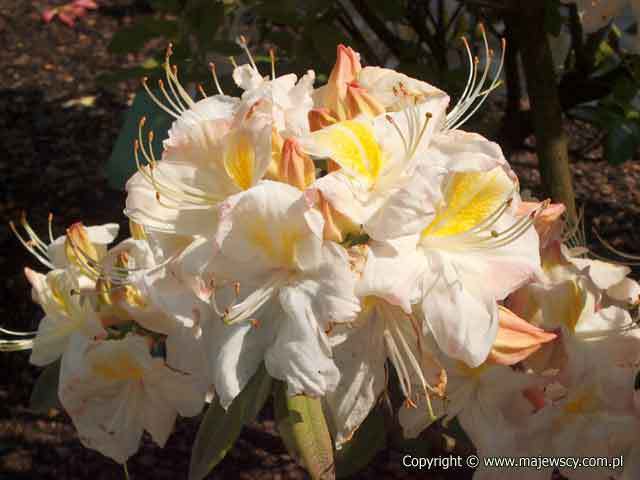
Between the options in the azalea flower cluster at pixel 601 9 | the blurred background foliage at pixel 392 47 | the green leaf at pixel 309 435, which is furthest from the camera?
the blurred background foliage at pixel 392 47

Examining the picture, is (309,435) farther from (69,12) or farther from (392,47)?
(69,12)

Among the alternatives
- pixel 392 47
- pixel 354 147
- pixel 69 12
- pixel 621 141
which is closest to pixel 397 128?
pixel 354 147

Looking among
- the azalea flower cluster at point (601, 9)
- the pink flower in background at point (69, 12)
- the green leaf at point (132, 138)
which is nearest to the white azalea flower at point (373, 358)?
the azalea flower cluster at point (601, 9)

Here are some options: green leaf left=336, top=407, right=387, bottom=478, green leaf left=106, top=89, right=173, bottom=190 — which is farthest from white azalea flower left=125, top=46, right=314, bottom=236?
green leaf left=106, top=89, right=173, bottom=190

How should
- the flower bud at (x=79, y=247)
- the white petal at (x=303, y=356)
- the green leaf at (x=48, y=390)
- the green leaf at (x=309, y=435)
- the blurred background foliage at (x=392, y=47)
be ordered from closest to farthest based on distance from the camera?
1. the white petal at (x=303, y=356)
2. the green leaf at (x=309, y=435)
3. the flower bud at (x=79, y=247)
4. the green leaf at (x=48, y=390)
5. the blurred background foliage at (x=392, y=47)

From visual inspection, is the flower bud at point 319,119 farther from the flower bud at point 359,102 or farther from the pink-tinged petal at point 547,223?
the pink-tinged petal at point 547,223

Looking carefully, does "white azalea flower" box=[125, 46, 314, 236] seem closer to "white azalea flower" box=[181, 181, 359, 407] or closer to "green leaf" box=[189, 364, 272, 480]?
"white azalea flower" box=[181, 181, 359, 407]
